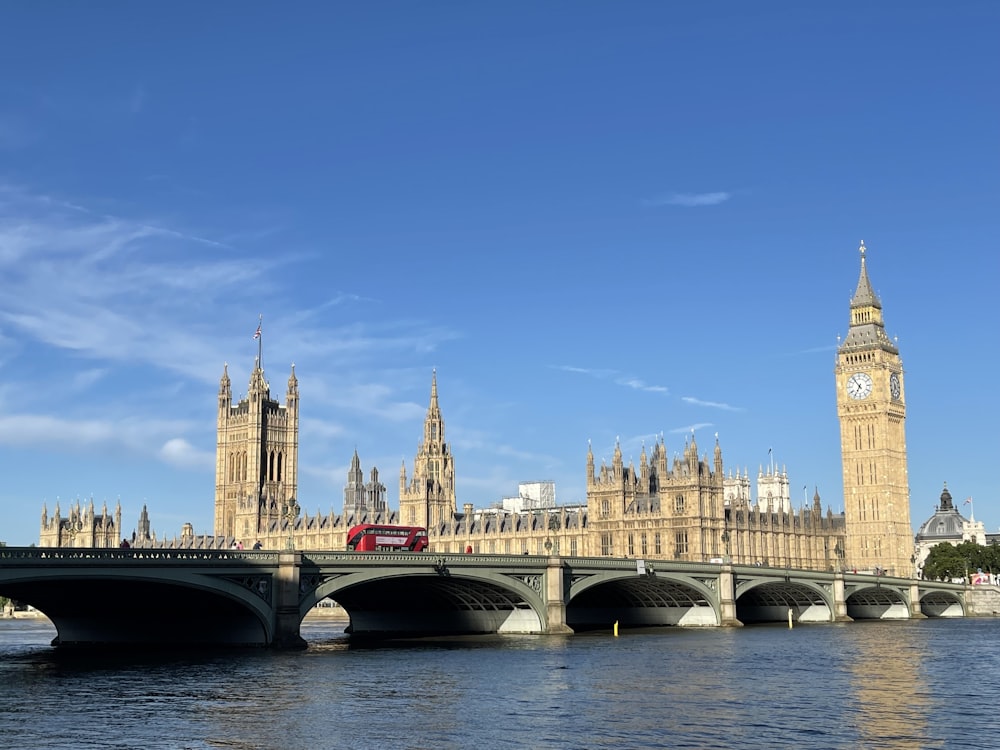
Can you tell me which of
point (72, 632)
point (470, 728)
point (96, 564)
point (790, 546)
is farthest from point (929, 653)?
point (790, 546)

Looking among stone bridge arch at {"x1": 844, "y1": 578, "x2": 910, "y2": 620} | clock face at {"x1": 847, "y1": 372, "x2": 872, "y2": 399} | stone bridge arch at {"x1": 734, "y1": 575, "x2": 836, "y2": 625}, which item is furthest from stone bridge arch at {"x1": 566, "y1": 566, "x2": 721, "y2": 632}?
clock face at {"x1": 847, "y1": 372, "x2": 872, "y2": 399}

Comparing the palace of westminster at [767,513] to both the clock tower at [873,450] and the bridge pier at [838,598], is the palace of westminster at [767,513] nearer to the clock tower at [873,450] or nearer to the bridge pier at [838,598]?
the clock tower at [873,450]

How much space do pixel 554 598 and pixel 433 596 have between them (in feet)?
33.3

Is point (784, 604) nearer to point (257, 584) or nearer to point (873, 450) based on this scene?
point (873, 450)

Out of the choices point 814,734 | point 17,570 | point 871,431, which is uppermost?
point 871,431

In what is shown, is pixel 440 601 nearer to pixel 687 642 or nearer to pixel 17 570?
pixel 687 642

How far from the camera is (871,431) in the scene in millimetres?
168375

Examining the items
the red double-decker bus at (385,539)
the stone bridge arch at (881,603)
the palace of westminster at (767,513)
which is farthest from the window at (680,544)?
the red double-decker bus at (385,539)

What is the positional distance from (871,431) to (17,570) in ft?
423

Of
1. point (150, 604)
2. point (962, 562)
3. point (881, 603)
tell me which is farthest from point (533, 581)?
point (962, 562)

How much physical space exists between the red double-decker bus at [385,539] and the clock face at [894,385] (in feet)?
311

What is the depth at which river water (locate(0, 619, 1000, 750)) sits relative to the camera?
1660 inches

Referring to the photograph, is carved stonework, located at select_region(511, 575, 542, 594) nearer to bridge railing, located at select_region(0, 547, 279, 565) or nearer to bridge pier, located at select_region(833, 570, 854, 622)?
bridge railing, located at select_region(0, 547, 279, 565)

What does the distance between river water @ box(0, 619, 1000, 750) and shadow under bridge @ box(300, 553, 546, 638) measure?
4.56m
